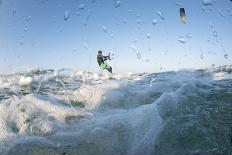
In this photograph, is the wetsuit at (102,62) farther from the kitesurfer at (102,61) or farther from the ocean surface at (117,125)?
the ocean surface at (117,125)

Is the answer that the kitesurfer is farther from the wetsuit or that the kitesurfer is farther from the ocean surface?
the ocean surface

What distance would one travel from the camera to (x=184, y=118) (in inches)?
299

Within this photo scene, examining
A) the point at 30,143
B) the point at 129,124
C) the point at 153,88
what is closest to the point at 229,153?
the point at 129,124

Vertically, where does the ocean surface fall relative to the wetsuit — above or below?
below

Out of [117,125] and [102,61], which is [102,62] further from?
[117,125]

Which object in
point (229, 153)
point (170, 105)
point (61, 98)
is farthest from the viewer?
point (61, 98)

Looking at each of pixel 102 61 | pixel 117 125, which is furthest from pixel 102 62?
pixel 117 125

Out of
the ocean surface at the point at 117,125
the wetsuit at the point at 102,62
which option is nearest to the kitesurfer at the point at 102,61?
the wetsuit at the point at 102,62

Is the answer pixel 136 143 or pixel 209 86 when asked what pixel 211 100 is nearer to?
pixel 209 86

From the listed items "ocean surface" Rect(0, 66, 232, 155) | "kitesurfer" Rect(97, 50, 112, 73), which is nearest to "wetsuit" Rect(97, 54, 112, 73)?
"kitesurfer" Rect(97, 50, 112, 73)

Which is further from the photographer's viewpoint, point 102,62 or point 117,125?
point 102,62

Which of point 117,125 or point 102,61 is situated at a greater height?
point 102,61

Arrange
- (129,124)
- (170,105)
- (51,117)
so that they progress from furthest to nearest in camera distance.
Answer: (170,105)
(51,117)
(129,124)

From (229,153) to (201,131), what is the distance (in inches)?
46.8
